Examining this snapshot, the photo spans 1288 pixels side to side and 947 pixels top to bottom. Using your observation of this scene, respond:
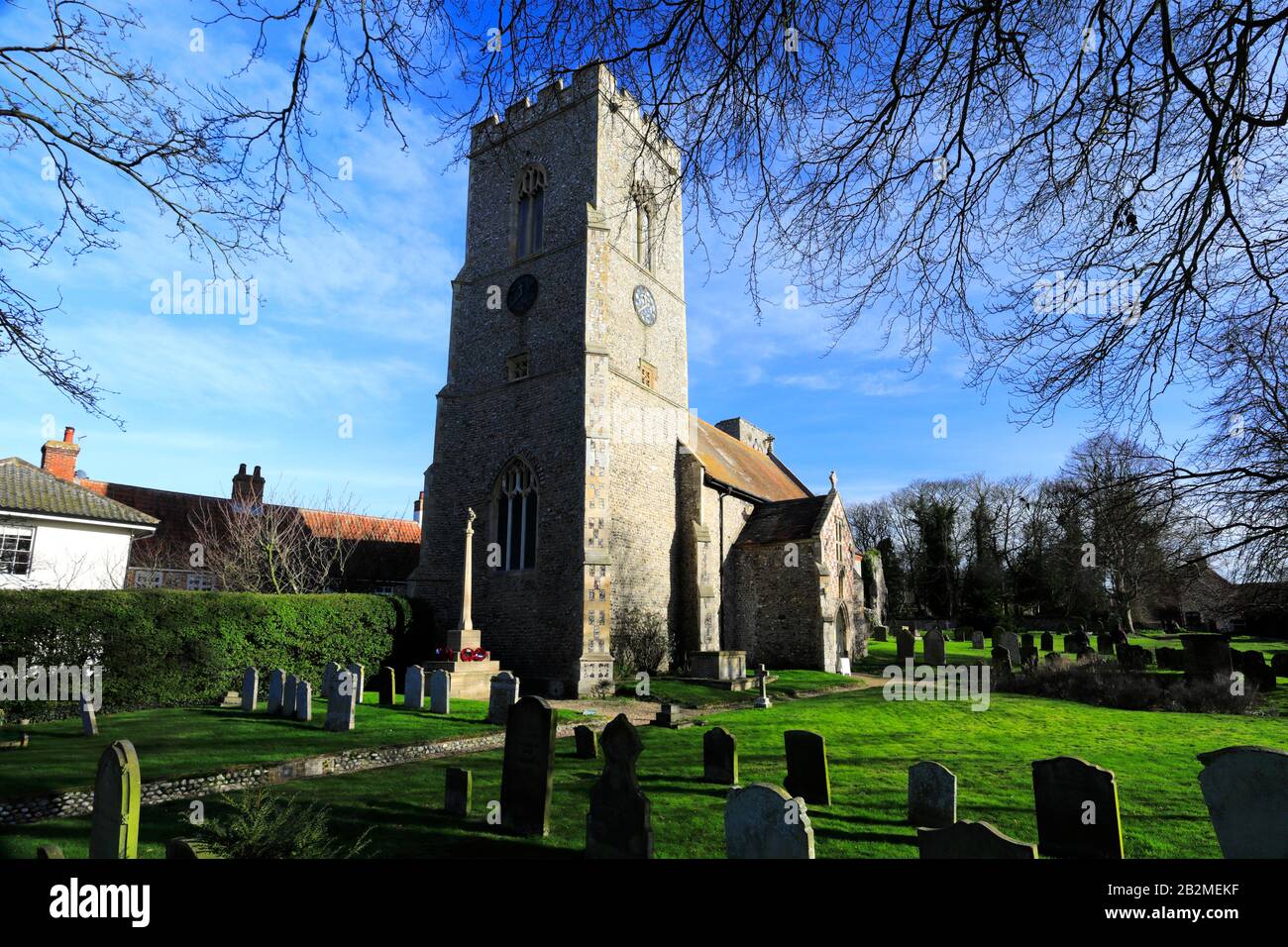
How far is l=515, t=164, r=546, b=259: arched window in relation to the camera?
794 inches

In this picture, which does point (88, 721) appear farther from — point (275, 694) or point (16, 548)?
point (16, 548)

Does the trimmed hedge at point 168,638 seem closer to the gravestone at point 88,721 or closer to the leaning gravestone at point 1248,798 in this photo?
the gravestone at point 88,721

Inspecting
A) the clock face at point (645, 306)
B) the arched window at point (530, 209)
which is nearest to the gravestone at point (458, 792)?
the clock face at point (645, 306)

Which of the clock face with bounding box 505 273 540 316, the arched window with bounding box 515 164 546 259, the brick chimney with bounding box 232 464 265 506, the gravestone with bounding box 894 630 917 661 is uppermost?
the arched window with bounding box 515 164 546 259

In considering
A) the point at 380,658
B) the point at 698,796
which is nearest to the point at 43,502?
the point at 380,658

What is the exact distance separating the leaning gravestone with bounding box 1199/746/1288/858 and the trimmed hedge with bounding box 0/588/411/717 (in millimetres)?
14946

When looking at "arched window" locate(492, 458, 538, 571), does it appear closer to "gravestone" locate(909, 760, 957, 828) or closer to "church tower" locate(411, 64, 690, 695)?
"church tower" locate(411, 64, 690, 695)

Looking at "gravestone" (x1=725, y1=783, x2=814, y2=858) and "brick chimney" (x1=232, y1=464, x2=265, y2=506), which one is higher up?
"brick chimney" (x1=232, y1=464, x2=265, y2=506)

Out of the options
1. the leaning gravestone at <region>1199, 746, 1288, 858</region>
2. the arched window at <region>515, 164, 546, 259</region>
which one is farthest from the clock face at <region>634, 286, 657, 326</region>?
the leaning gravestone at <region>1199, 746, 1288, 858</region>

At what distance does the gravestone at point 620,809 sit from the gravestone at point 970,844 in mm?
1825

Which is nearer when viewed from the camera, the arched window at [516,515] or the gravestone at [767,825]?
the gravestone at [767,825]

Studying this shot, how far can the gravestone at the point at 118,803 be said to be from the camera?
3869mm

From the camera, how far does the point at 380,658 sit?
1655 centimetres
